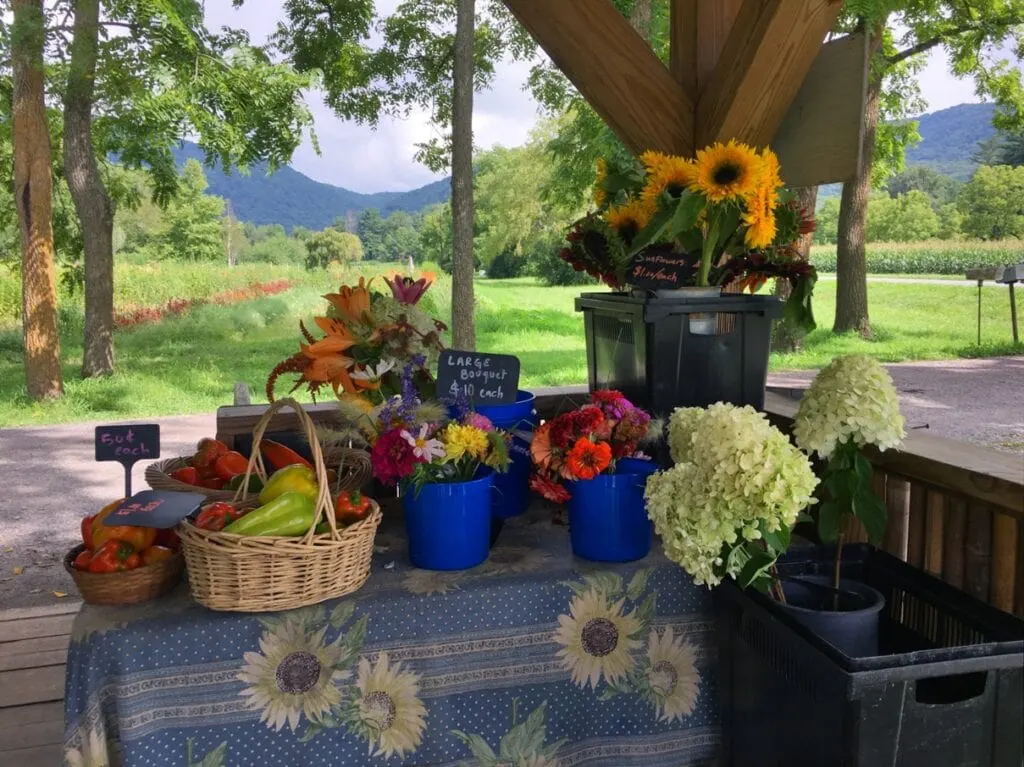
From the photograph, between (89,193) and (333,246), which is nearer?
(89,193)

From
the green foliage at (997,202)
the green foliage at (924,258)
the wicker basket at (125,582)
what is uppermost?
the green foliage at (997,202)

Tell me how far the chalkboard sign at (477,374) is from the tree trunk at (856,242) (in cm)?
978

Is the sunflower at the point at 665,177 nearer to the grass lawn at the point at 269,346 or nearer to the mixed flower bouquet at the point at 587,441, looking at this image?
the mixed flower bouquet at the point at 587,441

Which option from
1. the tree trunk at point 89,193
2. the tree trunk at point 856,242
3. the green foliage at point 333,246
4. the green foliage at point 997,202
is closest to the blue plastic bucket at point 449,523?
the tree trunk at point 89,193

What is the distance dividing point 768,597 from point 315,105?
8357 millimetres

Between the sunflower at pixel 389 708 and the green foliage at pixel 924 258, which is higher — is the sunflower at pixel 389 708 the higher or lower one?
the lower one

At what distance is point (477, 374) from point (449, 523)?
1.06 feet

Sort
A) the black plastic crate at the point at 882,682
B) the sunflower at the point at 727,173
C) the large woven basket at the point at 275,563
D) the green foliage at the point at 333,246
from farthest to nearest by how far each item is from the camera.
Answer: the green foliage at the point at 333,246
the sunflower at the point at 727,173
the large woven basket at the point at 275,563
the black plastic crate at the point at 882,682

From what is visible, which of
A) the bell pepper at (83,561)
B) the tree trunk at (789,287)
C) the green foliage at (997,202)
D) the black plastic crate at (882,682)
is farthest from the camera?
the green foliage at (997,202)

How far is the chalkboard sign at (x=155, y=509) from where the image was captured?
1.27 meters

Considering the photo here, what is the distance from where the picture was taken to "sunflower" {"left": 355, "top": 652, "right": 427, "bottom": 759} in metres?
1.39

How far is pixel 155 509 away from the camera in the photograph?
1304 millimetres

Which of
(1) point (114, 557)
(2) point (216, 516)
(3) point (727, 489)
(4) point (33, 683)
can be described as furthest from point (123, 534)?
(4) point (33, 683)

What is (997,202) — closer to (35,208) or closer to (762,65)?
(35,208)
